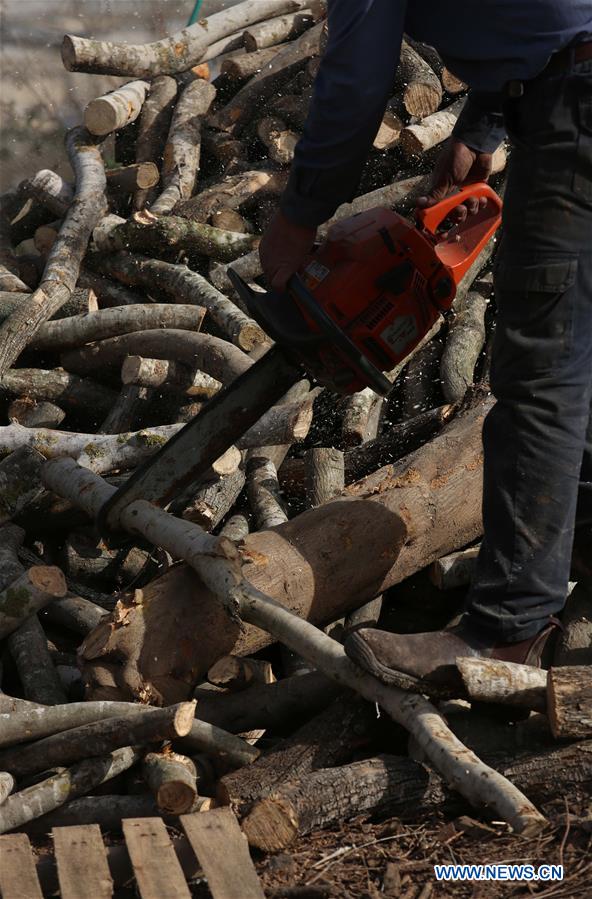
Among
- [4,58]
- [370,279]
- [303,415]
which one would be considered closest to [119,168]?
[4,58]

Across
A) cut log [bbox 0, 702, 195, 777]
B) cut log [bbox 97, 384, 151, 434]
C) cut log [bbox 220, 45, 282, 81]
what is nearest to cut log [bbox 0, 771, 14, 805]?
cut log [bbox 0, 702, 195, 777]

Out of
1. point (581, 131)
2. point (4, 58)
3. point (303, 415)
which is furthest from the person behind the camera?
point (4, 58)

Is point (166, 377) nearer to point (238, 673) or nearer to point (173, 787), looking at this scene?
point (238, 673)

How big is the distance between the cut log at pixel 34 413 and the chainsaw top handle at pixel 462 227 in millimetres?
2303

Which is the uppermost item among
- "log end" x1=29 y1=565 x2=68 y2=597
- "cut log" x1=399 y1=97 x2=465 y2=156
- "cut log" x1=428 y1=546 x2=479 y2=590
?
"cut log" x1=399 y1=97 x2=465 y2=156

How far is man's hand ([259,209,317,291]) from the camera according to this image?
10.5 ft

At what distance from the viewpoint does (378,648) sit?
10.0 feet

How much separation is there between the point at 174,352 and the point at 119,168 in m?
2.57

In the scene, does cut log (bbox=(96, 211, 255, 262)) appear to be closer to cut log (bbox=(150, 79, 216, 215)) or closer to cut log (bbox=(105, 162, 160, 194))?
cut log (bbox=(150, 79, 216, 215))

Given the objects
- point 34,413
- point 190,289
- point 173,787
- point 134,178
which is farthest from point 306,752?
point 134,178

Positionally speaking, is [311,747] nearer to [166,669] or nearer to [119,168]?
[166,669]

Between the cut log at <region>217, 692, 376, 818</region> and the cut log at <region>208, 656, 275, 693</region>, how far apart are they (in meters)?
0.27

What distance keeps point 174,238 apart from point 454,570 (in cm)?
295

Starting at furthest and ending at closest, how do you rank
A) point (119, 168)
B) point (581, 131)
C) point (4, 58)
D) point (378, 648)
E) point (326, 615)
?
1. point (4, 58)
2. point (119, 168)
3. point (326, 615)
4. point (378, 648)
5. point (581, 131)
